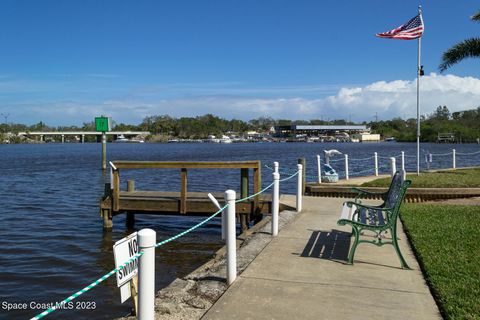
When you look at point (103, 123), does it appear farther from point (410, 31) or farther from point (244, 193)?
point (244, 193)

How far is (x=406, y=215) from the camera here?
11.6m

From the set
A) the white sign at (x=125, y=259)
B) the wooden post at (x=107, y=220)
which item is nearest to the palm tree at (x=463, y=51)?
the wooden post at (x=107, y=220)

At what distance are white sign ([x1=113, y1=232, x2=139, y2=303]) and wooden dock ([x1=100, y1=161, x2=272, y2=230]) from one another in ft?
24.9

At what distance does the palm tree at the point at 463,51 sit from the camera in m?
24.4

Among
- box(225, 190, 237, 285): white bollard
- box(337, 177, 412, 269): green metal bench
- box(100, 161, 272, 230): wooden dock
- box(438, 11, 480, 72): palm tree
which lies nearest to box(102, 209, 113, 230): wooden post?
box(100, 161, 272, 230): wooden dock

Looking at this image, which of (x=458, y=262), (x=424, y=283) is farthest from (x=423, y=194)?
(x=424, y=283)

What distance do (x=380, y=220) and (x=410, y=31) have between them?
627 inches

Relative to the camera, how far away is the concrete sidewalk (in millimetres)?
5391

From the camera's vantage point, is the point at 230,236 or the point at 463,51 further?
the point at 463,51

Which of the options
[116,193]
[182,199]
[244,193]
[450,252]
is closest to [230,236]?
[450,252]

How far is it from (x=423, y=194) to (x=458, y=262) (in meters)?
9.62

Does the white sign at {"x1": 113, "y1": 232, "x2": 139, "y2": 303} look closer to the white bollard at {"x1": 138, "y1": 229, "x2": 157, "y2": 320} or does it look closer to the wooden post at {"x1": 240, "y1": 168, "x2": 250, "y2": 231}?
the white bollard at {"x1": 138, "y1": 229, "x2": 157, "y2": 320}

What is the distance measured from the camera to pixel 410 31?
70.7 feet

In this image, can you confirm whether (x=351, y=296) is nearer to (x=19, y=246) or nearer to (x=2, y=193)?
(x=19, y=246)
